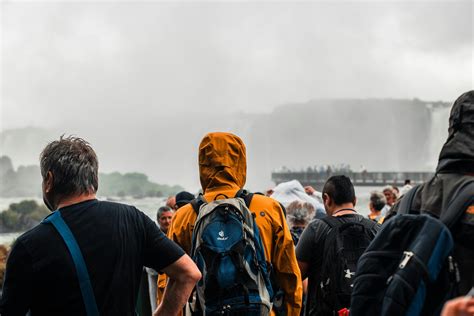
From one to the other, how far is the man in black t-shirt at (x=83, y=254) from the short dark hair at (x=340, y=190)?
167cm

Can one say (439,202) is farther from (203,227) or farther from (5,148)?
(5,148)

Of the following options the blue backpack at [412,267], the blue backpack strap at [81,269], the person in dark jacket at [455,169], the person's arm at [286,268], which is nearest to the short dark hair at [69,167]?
the blue backpack strap at [81,269]

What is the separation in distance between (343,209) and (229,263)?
1.34 meters

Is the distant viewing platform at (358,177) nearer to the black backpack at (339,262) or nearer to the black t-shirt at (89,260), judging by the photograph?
the black backpack at (339,262)

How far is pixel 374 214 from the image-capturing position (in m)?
6.86

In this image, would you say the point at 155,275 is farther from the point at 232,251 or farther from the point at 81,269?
the point at 81,269

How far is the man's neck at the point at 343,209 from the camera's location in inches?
155

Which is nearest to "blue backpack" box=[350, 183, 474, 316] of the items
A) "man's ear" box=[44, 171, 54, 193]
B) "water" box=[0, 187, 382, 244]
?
"man's ear" box=[44, 171, 54, 193]

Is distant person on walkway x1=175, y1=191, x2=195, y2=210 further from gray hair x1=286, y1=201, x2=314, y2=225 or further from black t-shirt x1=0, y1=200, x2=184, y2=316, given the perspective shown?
black t-shirt x1=0, y1=200, x2=184, y2=316

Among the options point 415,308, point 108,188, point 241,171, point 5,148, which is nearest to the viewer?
point 415,308

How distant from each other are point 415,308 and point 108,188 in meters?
31.0

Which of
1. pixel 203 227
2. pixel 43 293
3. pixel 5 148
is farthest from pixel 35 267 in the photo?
pixel 5 148

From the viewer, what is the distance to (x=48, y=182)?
2469 mm

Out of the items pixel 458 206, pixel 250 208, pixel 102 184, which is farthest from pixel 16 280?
pixel 102 184
